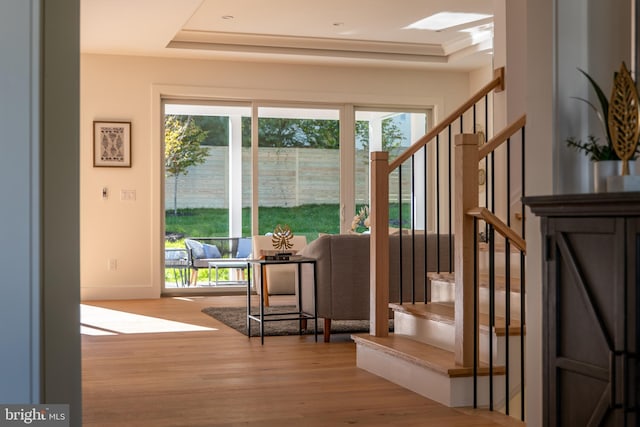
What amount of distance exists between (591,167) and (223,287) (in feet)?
23.9

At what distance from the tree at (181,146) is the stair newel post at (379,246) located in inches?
201

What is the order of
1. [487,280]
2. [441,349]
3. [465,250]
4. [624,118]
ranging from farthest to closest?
1. [487,280]
2. [441,349]
3. [465,250]
4. [624,118]

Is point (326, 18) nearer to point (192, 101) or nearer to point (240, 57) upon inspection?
point (240, 57)

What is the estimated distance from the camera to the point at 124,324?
7.24 meters

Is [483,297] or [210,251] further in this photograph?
[210,251]

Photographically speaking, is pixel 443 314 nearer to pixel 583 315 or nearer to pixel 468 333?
pixel 468 333

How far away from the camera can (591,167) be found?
10.1 ft

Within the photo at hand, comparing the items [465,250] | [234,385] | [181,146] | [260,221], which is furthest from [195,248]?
[465,250]

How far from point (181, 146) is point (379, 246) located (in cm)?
523

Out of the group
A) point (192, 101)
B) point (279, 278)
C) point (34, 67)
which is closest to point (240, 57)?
point (192, 101)

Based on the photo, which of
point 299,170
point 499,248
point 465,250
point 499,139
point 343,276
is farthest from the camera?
point 299,170

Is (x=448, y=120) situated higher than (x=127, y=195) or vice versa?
(x=448, y=120)

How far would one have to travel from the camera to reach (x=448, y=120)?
210 inches

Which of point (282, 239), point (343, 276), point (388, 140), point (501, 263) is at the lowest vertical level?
point (343, 276)
